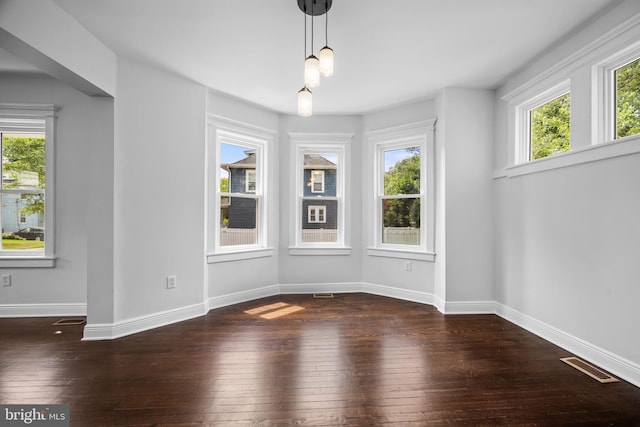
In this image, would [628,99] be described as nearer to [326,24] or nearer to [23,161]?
[326,24]

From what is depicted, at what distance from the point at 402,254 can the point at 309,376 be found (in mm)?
2465

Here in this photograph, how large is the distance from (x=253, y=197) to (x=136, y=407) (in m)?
2.86

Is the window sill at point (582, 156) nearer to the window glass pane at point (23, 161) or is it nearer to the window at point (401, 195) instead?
the window at point (401, 195)

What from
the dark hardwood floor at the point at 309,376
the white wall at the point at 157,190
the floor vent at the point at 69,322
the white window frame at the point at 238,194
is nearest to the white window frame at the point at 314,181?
the white window frame at the point at 238,194

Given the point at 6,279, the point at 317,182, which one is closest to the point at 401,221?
the point at 317,182

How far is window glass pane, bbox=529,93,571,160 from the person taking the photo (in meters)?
2.86

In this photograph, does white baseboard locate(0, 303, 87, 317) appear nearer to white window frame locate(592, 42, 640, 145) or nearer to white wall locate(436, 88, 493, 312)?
white wall locate(436, 88, 493, 312)

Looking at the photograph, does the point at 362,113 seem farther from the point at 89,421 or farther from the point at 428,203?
the point at 89,421

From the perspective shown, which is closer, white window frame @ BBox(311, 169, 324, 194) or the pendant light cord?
the pendant light cord

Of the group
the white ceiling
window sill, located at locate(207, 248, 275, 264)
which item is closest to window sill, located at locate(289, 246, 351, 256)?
window sill, located at locate(207, 248, 275, 264)

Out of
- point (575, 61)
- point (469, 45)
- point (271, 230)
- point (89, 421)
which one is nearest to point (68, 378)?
point (89, 421)

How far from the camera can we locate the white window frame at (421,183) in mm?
4082

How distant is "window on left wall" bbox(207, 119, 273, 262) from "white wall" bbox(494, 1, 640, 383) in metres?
3.12

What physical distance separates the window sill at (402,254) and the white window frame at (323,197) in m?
0.40
